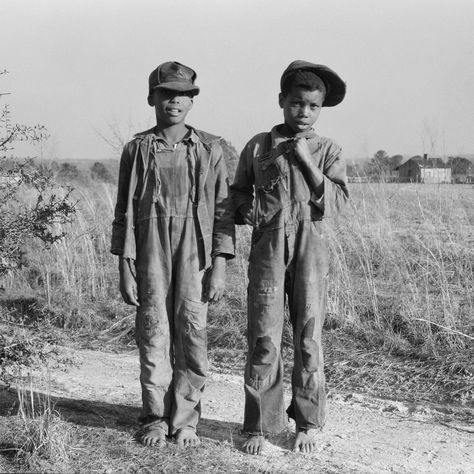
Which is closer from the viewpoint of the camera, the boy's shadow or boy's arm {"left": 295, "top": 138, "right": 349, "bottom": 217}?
boy's arm {"left": 295, "top": 138, "right": 349, "bottom": 217}

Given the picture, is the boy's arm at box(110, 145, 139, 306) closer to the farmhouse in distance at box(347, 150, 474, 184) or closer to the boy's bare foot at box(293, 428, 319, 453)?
the boy's bare foot at box(293, 428, 319, 453)

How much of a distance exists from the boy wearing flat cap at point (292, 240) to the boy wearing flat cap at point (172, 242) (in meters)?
0.20

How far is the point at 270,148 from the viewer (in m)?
3.34

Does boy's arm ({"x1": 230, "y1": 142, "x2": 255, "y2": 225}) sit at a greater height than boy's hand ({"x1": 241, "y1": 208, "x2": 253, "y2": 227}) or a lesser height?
greater

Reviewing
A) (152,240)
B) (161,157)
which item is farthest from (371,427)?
(161,157)

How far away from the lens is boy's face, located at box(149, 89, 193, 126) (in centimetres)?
329

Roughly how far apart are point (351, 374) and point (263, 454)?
5.16ft

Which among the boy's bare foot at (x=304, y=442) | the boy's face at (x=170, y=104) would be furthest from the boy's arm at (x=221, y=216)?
the boy's bare foot at (x=304, y=442)

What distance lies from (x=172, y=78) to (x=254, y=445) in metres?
1.94

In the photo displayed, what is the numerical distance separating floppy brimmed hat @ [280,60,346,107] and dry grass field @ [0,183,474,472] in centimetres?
193

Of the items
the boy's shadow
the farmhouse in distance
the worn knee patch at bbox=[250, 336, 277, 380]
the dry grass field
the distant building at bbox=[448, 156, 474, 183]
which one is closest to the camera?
the worn knee patch at bbox=[250, 336, 277, 380]

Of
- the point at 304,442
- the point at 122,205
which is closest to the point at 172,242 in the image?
the point at 122,205

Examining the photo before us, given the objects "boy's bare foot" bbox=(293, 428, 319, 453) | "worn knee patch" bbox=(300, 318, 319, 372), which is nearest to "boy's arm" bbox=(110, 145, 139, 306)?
"worn knee patch" bbox=(300, 318, 319, 372)

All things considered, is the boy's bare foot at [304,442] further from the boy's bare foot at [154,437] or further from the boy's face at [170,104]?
the boy's face at [170,104]
